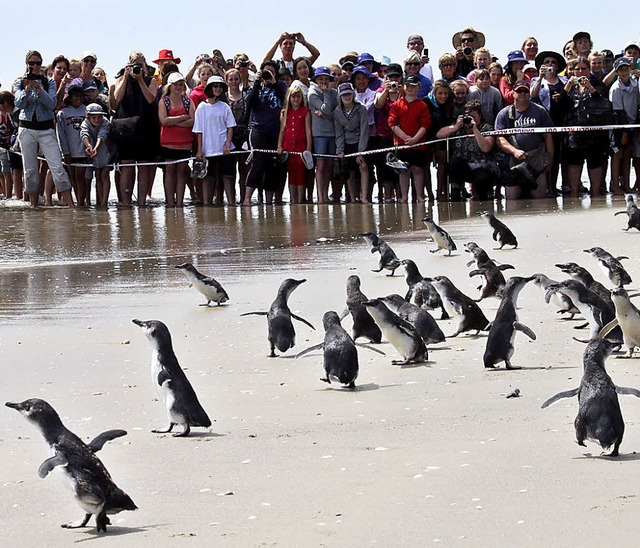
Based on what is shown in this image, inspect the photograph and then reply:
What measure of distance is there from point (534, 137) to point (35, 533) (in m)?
12.7

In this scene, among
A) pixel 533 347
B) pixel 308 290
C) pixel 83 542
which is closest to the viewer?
pixel 83 542

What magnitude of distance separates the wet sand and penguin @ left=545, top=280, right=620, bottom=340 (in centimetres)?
22

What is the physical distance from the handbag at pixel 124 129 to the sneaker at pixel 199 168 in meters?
0.87

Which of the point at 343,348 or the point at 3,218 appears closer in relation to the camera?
the point at 343,348

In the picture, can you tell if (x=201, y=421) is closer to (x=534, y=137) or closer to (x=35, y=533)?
(x=35, y=533)

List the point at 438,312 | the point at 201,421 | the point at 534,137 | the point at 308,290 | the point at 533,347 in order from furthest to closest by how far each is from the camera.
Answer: the point at 534,137 → the point at 308,290 → the point at 438,312 → the point at 533,347 → the point at 201,421

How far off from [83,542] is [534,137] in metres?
12.8

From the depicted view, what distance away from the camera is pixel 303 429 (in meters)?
5.45

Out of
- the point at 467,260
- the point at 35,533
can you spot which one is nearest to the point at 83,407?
the point at 35,533

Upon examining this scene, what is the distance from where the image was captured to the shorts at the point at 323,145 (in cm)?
1688

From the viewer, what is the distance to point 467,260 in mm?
10617

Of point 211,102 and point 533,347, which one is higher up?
point 211,102

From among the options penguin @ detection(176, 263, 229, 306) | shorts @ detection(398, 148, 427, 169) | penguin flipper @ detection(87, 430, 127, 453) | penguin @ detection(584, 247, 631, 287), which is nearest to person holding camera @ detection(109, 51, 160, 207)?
shorts @ detection(398, 148, 427, 169)

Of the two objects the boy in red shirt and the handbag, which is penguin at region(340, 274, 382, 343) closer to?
the boy in red shirt
